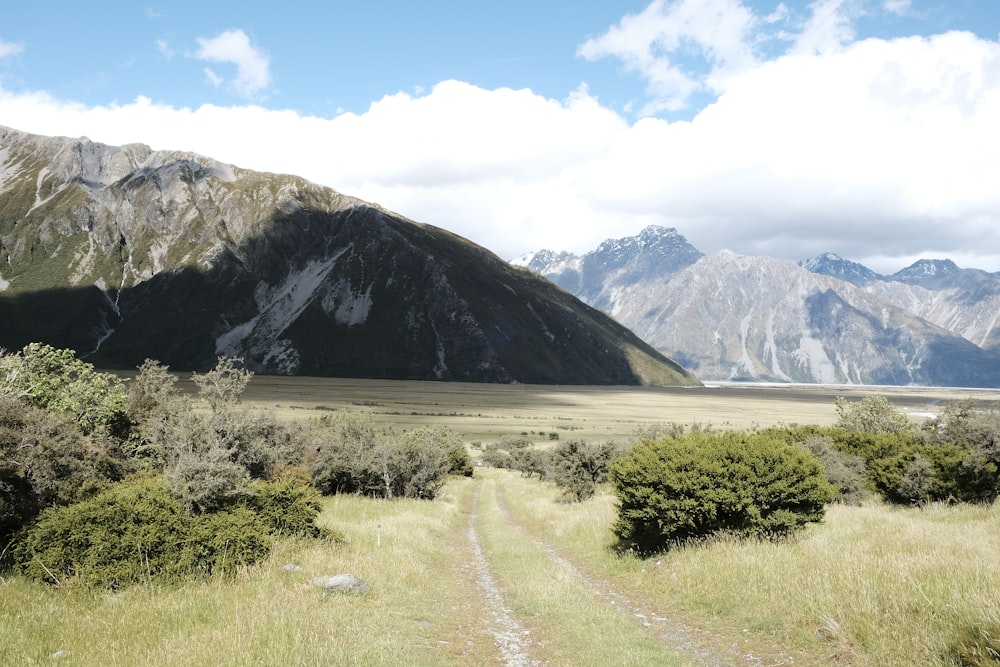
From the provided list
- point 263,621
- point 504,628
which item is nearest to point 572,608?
point 504,628

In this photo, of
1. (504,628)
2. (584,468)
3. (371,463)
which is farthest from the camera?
(584,468)

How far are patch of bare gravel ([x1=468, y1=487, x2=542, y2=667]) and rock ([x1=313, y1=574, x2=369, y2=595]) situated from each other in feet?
9.84

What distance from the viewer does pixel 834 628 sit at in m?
9.57

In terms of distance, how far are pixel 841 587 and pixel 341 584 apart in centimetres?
1040

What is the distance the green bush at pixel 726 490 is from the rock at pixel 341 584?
831 cm

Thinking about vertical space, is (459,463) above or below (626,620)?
below

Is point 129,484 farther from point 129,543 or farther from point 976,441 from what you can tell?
point 976,441

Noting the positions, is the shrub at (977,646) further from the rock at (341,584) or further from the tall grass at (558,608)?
the rock at (341,584)

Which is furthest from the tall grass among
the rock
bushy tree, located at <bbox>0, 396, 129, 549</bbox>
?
bushy tree, located at <bbox>0, 396, 129, 549</bbox>

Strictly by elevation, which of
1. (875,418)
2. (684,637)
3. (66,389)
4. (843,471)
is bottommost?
(843,471)

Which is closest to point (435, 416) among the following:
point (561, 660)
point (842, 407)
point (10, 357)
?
point (842, 407)

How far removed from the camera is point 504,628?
11914 millimetres

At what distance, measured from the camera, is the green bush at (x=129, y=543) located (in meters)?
12.9

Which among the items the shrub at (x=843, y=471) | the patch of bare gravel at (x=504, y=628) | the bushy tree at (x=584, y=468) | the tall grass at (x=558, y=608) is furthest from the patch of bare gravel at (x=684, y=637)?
the bushy tree at (x=584, y=468)
